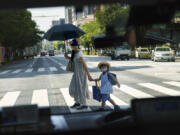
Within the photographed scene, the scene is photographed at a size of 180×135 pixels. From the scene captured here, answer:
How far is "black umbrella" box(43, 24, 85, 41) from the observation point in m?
8.01

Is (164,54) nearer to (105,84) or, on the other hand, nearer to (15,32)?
(105,84)

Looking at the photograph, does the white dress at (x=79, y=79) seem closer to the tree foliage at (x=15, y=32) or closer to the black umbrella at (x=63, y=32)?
the black umbrella at (x=63, y=32)

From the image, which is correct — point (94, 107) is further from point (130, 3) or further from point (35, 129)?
point (130, 3)

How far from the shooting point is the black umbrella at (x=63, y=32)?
8013 mm

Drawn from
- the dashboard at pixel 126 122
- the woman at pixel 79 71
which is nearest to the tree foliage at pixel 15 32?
the woman at pixel 79 71

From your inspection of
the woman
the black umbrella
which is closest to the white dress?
the woman

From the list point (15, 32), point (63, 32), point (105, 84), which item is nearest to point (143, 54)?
point (15, 32)

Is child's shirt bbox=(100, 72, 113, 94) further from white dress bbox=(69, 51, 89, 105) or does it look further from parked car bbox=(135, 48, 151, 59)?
parked car bbox=(135, 48, 151, 59)

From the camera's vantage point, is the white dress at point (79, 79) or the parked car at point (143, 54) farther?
the parked car at point (143, 54)

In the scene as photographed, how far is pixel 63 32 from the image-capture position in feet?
27.8

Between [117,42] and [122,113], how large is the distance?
1.18 meters

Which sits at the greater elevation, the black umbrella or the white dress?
the black umbrella

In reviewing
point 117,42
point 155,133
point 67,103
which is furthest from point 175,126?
point 67,103

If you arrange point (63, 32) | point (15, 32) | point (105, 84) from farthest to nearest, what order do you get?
1. point (15, 32)
2. point (63, 32)
3. point (105, 84)
